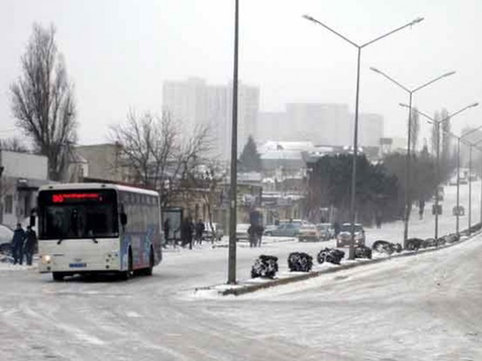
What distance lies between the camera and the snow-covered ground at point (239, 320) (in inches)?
588

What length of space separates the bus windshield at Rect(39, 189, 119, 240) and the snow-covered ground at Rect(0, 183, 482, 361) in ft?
4.88

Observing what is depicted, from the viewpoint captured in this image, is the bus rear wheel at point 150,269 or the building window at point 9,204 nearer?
the bus rear wheel at point 150,269

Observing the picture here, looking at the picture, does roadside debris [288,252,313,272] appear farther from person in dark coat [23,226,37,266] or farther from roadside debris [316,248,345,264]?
person in dark coat [23,226,37,266]

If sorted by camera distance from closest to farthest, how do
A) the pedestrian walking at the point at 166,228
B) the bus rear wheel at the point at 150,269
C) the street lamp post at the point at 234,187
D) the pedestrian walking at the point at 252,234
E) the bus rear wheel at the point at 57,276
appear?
1. the street lamp post at the point at 234,187
2. the bus rear wheel at the point at 57,276
3. the bus rear wheel at the point at 150,269
4. the pedestrian walking at the point at 166,228
5. the pedestrian walking at the point at 252,234

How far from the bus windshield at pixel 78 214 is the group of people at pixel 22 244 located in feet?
22.8

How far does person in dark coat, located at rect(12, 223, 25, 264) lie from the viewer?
124 ft

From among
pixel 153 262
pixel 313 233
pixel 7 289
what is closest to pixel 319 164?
pixel 313 233

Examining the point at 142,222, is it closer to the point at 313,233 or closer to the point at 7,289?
the point at 7,289

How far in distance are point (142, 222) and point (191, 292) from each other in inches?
308

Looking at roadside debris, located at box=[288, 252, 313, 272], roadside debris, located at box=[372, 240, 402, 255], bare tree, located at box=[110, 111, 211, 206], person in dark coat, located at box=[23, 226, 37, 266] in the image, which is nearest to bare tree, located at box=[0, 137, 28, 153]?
bare tree, located at box=[110, 111, 211, 206]

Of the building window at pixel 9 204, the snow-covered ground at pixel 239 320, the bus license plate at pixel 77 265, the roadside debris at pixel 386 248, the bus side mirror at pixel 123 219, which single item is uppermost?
the building window at pixel 9 204

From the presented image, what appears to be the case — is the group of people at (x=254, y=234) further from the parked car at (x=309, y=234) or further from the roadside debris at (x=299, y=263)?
the roadside debris at (x=299, y=263)

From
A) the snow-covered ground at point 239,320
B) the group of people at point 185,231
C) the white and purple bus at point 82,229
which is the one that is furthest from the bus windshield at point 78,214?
the group of people at point 185,231

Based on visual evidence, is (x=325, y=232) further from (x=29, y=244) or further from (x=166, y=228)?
(x=29, y=244)
